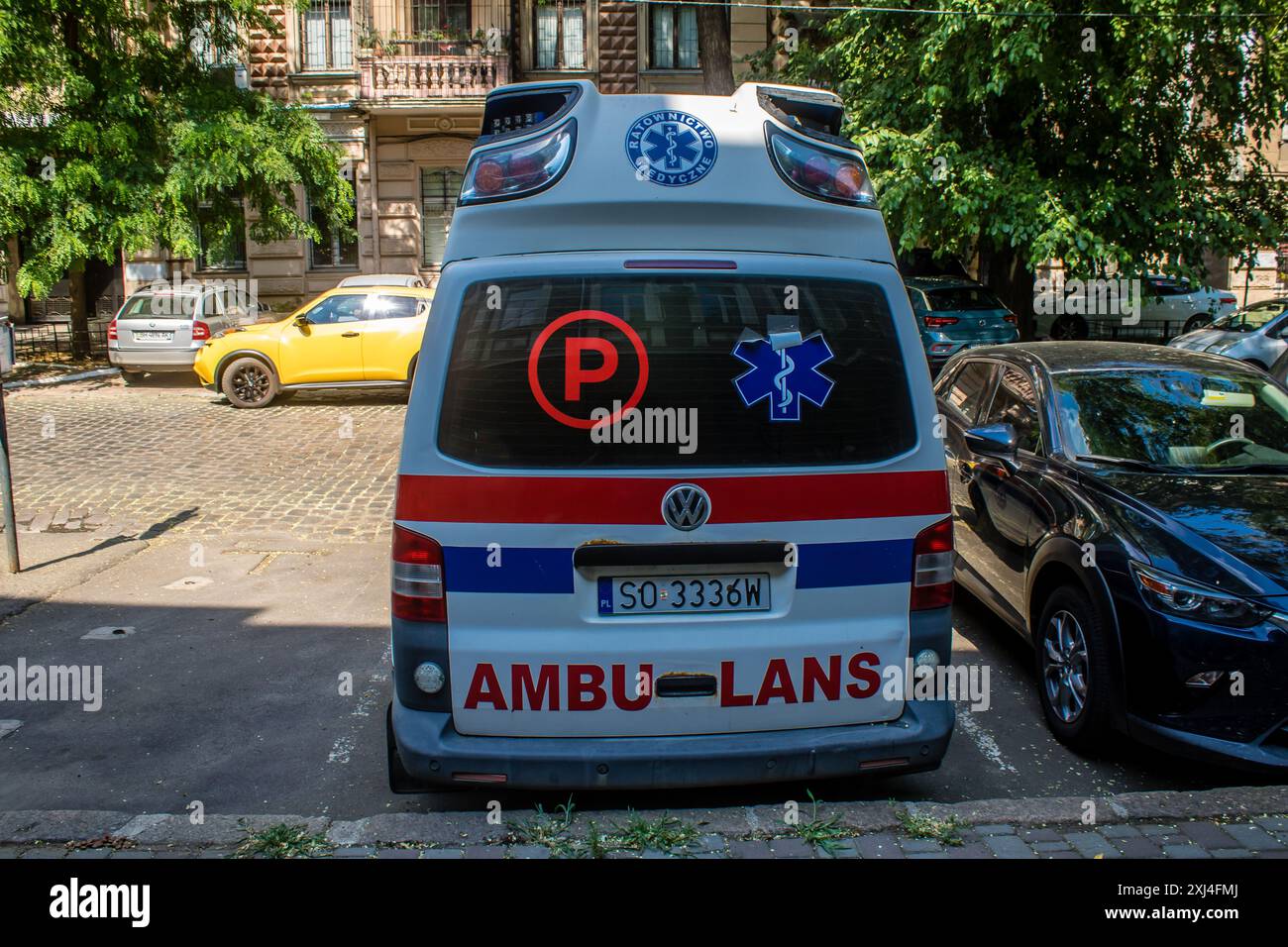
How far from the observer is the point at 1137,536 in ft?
14.1

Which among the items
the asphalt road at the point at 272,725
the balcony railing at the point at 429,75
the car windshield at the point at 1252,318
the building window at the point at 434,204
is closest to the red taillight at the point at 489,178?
the asphalt road at the point at 272,725

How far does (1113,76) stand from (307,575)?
12.2 metres

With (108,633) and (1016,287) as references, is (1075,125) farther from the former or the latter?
(108,633)

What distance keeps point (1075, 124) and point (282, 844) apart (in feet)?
50.6

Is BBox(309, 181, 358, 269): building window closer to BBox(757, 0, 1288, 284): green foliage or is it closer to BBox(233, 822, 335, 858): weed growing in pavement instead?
BBox(757, 0, 1288, 284): green foliage

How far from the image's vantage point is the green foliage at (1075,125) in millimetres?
13688

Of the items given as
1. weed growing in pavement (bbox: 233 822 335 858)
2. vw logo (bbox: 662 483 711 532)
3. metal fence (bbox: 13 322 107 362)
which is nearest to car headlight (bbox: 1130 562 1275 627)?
vw logo (bbox: 662 483 711 532)

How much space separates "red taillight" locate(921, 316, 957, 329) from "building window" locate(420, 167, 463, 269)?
12.2 m

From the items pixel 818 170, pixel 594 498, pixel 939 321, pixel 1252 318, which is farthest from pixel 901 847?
pixel 1252 318

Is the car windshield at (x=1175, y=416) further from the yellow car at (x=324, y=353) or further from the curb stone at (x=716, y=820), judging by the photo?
the yellow car at (x=324, y=353)

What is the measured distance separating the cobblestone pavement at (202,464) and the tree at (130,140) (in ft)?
8.58

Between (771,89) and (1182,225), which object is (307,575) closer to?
(771,89)

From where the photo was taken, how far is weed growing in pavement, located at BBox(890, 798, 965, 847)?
3289mm

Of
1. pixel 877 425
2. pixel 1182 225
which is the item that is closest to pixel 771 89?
pixel 877 425
